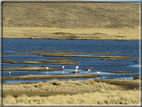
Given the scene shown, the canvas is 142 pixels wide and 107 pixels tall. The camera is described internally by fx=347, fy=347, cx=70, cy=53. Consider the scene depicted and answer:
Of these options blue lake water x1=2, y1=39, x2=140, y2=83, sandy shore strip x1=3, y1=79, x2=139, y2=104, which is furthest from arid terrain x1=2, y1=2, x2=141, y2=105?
blue lake water x1=2, y1=39, x2=140, y2=83

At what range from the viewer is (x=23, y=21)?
198 m

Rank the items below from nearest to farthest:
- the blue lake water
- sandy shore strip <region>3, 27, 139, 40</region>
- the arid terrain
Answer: the arid terrain < the blue lake water < sandy shore strip <region>3, 27, 139, 40</region>

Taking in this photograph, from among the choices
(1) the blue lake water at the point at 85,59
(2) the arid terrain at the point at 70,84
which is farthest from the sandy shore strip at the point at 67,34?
(1) the blue lake water at the point at 85,59

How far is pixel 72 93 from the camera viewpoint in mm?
29203

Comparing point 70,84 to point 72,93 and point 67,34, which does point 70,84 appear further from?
point 67,34

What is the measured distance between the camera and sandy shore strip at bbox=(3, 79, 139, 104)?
2386cm

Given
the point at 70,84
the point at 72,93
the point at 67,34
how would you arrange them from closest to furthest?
the point at 72,93, the point at 70,84, the point at 67,34

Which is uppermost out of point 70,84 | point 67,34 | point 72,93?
point 67,34

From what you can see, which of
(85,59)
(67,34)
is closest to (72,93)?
(85,59)

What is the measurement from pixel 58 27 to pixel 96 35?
31756 mm

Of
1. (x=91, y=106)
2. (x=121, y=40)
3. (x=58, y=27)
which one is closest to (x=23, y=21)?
(x=58, y=27)

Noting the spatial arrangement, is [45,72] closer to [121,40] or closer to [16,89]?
[16,89]

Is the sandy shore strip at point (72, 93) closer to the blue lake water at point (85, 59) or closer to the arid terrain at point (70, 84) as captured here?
the arid terrain at point (70, 84)

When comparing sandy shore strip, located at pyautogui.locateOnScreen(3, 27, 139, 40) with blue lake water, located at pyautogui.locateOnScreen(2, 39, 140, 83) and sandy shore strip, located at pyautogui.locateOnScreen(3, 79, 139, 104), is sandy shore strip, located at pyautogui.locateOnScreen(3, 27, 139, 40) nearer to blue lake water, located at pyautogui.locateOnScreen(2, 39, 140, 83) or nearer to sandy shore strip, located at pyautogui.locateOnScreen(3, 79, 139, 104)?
blue lake water, located at pyautogui.locateOnScreen(2, 39, 140, 83)
